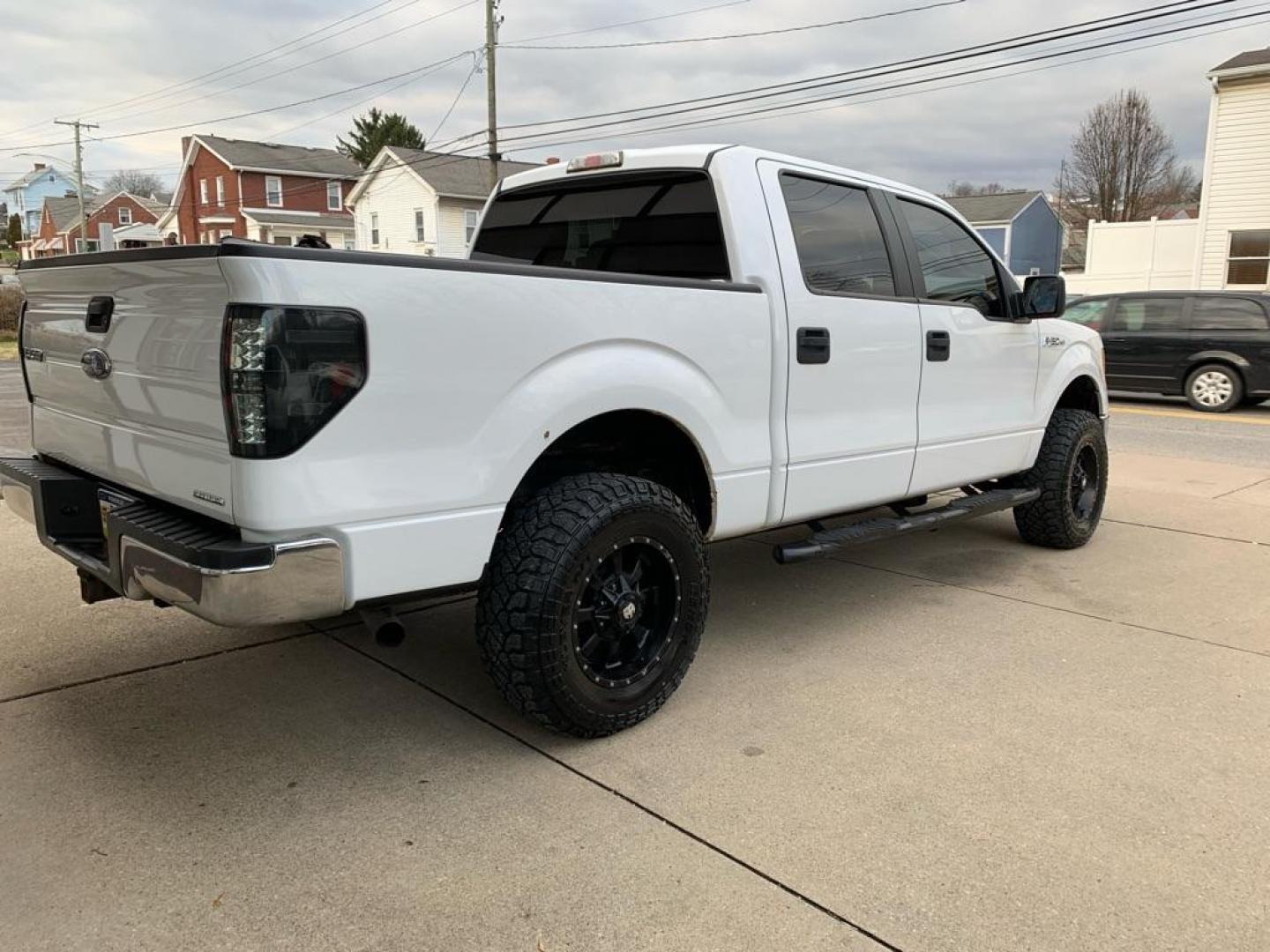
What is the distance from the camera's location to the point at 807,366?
3.93m

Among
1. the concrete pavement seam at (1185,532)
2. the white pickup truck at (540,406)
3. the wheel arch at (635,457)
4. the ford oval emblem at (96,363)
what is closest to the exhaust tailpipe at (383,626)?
the white pickup truck at (540,406)

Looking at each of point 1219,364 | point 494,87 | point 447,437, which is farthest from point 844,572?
point 494,87

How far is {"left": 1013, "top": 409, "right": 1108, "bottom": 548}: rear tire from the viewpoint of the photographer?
571cm

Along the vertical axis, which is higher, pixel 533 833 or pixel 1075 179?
pixel 1075 179

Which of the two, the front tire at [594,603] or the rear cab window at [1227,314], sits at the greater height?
the rear cab window at [1227,314]

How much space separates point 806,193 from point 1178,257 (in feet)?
85.7

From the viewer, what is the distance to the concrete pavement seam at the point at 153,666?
372 cm

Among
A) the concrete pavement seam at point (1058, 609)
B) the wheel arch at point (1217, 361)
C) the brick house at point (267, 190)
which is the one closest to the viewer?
the concrete pavement seam at point (1058, 609)

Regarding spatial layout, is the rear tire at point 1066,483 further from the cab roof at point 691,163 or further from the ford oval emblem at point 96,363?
the ford oval emblem at point 96,363

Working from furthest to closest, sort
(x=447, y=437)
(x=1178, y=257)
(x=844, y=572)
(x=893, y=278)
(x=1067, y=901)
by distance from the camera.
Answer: (x=1178, y=257), (x=844, y=572), (x=893, y=278), (x=447, y=437), (x=1067, y=901)

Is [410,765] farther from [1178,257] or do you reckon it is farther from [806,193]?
[1178,257]

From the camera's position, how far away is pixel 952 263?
4.90m

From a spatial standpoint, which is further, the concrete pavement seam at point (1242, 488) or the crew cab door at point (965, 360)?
the concrete pavement seam at point (1242, 488)

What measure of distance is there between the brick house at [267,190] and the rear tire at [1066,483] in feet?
143
